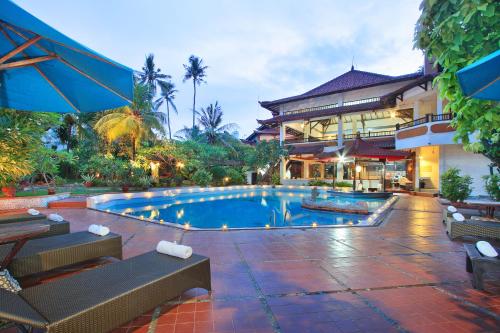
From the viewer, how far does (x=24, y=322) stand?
1519 millimetres

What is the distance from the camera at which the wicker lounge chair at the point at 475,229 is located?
4727 millimetres

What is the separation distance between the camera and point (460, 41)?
7.41ft

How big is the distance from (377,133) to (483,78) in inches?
905

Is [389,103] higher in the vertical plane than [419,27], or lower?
higher

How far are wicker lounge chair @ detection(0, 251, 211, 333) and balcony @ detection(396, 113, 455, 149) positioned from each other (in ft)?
51.2

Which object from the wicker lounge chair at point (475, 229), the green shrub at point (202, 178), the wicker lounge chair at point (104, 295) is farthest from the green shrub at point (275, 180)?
the wicker lounge chair at point (104, 295)

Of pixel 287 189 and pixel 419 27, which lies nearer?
pixel 419 27

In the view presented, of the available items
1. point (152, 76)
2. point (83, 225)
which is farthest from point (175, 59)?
point (83, 225)

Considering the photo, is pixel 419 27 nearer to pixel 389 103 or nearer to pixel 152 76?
pixel 389 103

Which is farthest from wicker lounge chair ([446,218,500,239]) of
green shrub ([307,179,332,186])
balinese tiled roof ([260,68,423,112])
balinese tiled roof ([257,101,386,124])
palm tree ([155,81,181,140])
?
palm tree ([155,81,181,140])

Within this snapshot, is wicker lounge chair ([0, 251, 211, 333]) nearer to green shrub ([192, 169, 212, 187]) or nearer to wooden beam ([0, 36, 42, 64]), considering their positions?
wooden beam ([0, 36, 42, 64])

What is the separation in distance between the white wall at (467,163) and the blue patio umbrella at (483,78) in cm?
1568

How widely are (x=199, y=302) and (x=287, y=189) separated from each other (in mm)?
18472

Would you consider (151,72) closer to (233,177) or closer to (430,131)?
(233,177)
